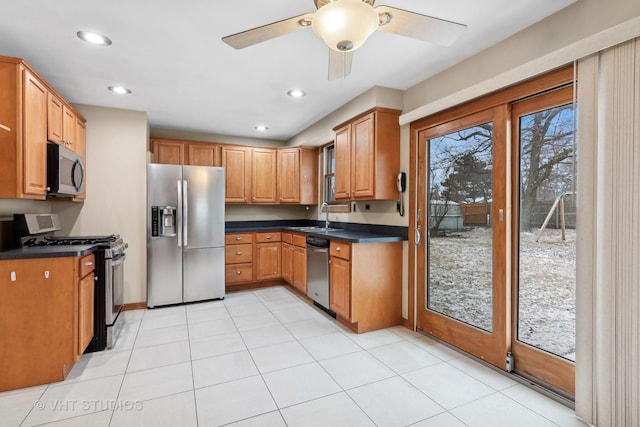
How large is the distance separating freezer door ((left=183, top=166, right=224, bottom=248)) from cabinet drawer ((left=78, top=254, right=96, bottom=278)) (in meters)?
1.34

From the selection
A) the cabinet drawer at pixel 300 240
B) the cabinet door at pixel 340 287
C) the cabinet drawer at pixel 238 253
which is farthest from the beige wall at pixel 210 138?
the cabinet door at pixel 340 287

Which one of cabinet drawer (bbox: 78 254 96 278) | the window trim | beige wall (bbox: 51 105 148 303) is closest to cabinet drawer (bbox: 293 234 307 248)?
the window trim

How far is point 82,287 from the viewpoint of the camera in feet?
7.73

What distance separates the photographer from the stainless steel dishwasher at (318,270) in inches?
138

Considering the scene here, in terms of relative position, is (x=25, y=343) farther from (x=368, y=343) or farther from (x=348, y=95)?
(x=348, y=95)

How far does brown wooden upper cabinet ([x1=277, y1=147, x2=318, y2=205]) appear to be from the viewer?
5.08 metres

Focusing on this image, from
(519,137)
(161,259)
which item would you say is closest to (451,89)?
(519,137)

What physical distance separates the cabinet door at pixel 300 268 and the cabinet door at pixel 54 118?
9.13ft

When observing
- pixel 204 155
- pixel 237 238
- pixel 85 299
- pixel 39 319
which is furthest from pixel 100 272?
pixel 204 155

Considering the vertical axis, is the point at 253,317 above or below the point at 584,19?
below

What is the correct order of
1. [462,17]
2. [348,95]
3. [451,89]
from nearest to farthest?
[462,17] → [451,89] → [348,95]

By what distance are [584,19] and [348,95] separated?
2049 millimetres

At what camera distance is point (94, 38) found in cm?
225

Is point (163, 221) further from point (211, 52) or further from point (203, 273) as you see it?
point (211, 52)
